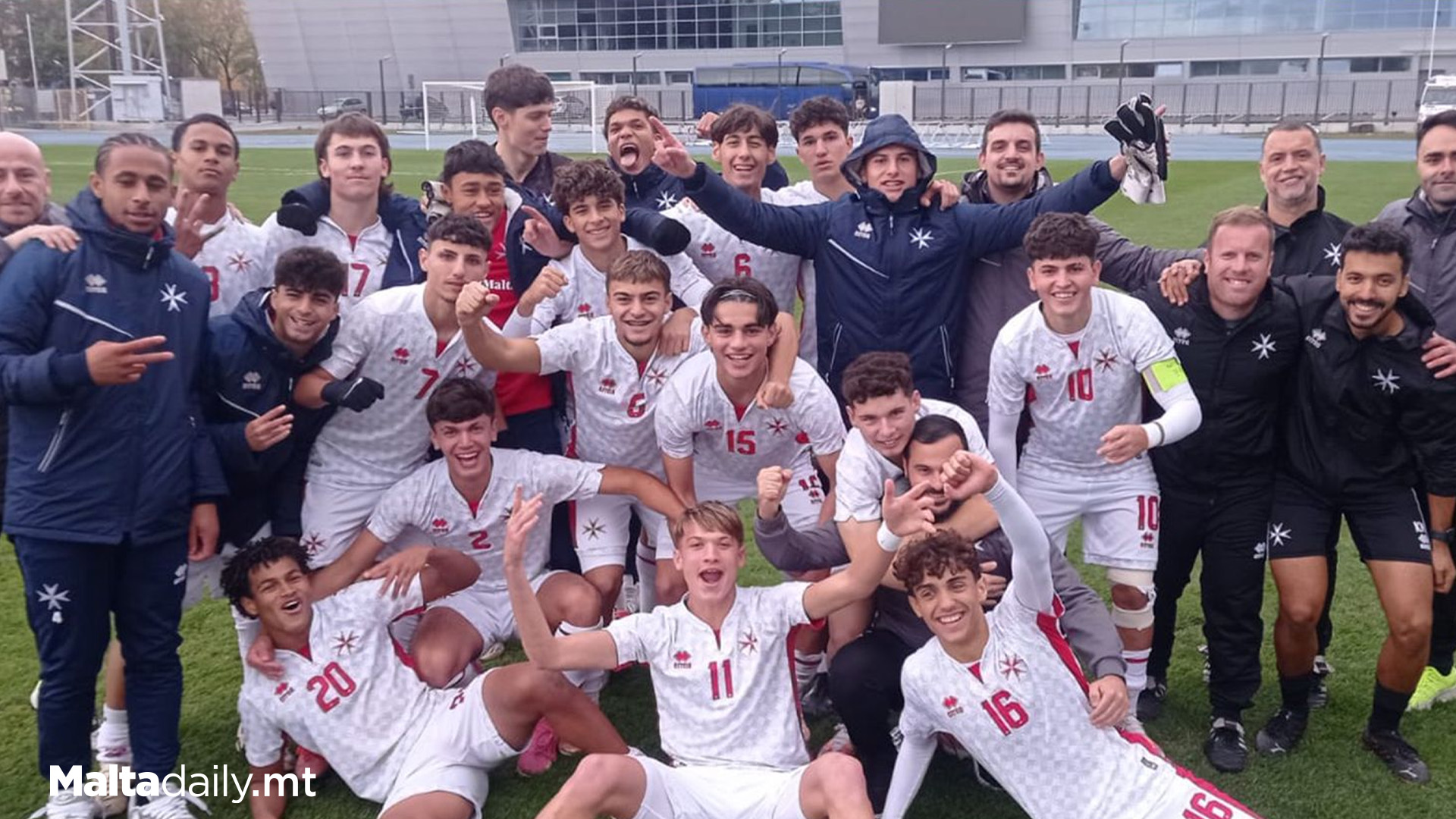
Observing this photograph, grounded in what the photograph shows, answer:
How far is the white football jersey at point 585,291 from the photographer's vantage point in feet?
15.6

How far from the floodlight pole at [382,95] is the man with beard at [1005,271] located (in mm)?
50773

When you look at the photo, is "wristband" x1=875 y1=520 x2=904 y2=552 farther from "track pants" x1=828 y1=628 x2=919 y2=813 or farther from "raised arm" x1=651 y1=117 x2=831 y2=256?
"raised arm" x1=651 y1=117 x2=831 y2=256

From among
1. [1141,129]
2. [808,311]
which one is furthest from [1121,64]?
[1141,129]

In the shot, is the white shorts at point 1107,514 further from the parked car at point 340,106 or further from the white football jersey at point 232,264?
the parked car at point 340,106

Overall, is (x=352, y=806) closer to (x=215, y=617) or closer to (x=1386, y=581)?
(x=215, y=617)

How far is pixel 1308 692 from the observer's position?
430 centimetres

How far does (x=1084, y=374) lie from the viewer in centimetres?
422

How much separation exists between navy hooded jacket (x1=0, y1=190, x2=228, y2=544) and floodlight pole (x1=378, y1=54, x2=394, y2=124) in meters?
51.2

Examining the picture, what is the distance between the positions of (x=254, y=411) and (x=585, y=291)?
1.45m

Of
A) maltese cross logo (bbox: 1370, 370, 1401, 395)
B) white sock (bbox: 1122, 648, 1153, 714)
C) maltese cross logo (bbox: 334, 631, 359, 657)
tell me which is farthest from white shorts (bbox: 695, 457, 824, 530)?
maltese cross logo (bbox: 1370, 370, 1401, 395)

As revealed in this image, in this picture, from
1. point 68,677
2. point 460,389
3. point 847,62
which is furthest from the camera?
point 847,62

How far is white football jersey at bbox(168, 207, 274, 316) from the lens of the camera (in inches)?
190

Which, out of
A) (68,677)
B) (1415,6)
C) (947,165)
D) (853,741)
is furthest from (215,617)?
(1415,6)

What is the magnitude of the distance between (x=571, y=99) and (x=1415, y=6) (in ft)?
116
